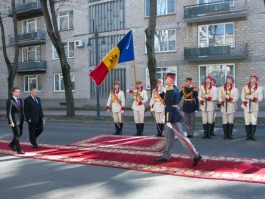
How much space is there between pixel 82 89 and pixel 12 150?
81.4ft

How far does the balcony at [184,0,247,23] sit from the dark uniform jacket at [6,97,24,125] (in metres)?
20.5

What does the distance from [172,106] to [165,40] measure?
23161 mm

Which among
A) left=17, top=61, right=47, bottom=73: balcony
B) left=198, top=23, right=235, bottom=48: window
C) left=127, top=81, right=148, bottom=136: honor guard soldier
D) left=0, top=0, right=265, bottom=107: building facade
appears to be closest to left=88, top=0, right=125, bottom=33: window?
left=0, top=0, right=265, bottom=107: building facade

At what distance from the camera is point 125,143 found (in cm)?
1175

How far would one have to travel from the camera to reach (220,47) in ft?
90.9

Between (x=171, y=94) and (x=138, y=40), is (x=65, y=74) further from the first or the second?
(x=171, y=94)

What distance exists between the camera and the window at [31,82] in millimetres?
40022

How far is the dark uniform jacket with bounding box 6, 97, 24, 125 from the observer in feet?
34.5

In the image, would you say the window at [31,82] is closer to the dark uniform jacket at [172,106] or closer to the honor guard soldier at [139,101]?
the honor guard soldier at [139,101]

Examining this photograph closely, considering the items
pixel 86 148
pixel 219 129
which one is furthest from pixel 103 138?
pixel 219 129

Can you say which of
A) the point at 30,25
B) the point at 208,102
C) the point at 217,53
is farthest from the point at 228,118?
the point at 30,25

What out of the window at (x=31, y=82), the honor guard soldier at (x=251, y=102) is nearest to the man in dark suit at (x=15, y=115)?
the honor guard soldier at (x=251, y=102)

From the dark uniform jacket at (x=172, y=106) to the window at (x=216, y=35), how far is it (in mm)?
20790

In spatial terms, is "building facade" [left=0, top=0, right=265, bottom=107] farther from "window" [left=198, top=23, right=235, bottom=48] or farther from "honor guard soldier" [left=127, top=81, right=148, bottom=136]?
"honor guard soldier" [left=127, top=81, right=148, bottom=136]
